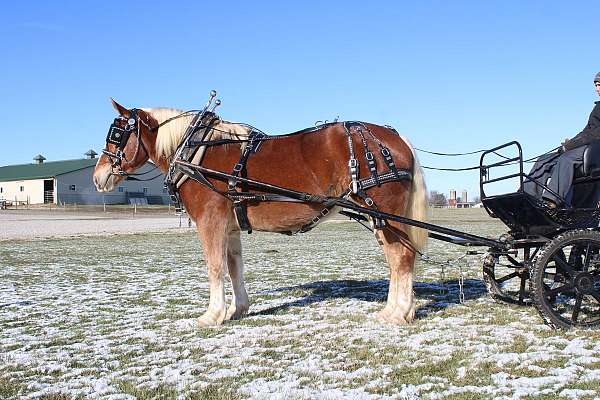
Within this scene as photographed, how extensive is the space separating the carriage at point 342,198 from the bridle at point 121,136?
0.03 m

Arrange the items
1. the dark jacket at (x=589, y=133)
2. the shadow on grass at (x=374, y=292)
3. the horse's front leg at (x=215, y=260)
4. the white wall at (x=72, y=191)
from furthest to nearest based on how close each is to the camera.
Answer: the white wall at (x=72, y=191) → the shadow on grass at (x=374, y=292) → the horse's front leg at (x=215, y=260) → the dark jacket at (x=589, y=133)

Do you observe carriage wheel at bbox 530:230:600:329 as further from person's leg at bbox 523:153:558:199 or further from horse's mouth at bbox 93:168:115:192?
horse's mouth at bbox 93:168:115:192

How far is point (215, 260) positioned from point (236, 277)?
0.69 meters

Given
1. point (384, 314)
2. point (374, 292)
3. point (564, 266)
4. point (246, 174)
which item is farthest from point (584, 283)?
point (246, 174)

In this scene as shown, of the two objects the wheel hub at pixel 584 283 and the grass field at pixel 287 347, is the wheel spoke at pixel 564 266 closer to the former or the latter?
the wheel hub at pixel 584 283

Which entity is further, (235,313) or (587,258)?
(235,313)

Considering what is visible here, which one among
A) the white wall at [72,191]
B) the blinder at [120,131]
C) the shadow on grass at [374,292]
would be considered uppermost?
the white wall at [72,191]

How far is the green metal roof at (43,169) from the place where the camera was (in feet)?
255

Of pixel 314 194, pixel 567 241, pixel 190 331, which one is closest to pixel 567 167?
pixel 567 241

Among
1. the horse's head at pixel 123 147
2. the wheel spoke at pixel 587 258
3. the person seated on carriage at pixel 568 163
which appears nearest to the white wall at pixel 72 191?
the horse's head at pixel 123 147

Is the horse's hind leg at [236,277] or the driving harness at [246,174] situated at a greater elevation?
the driving harness at [246,174]

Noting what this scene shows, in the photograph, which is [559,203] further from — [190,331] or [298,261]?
[298,261]

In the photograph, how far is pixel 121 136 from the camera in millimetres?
7348

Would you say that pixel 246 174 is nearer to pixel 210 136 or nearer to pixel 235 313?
pixel 210 136
